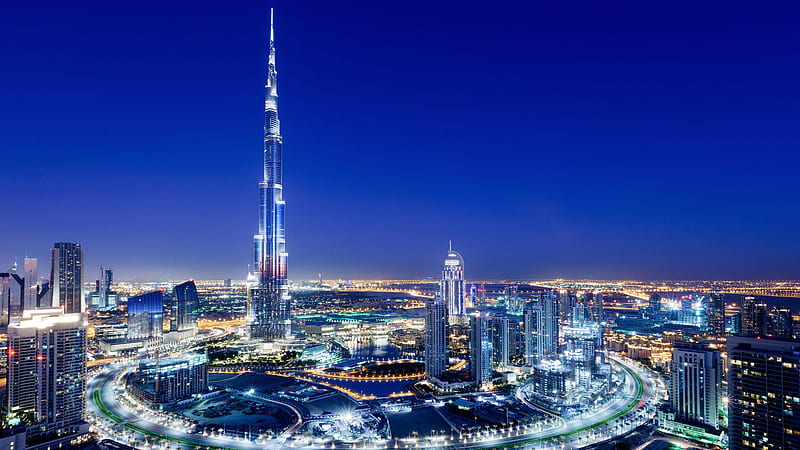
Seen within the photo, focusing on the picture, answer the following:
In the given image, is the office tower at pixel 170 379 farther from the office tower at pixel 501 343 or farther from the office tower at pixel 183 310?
the office tower at pixel 183 310

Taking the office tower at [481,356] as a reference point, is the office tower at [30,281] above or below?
above

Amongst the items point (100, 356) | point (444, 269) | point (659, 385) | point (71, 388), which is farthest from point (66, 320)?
point (444, 269)

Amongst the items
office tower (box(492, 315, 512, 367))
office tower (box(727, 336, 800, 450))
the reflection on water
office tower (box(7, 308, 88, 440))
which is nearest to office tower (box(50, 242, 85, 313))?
office tower (box(7, 308, 88, 440))

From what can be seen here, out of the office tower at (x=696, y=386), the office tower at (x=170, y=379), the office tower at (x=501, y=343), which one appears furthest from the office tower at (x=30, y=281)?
the office tower at (x=696, y=386)

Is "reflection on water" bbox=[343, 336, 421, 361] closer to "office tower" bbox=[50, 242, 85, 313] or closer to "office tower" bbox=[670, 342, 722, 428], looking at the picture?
"office tower" bbox=[670, 342, 722, 428]

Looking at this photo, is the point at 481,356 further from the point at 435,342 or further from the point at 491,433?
the point at 491,433

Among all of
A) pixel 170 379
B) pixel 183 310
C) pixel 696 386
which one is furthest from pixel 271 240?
pixel 696 386
